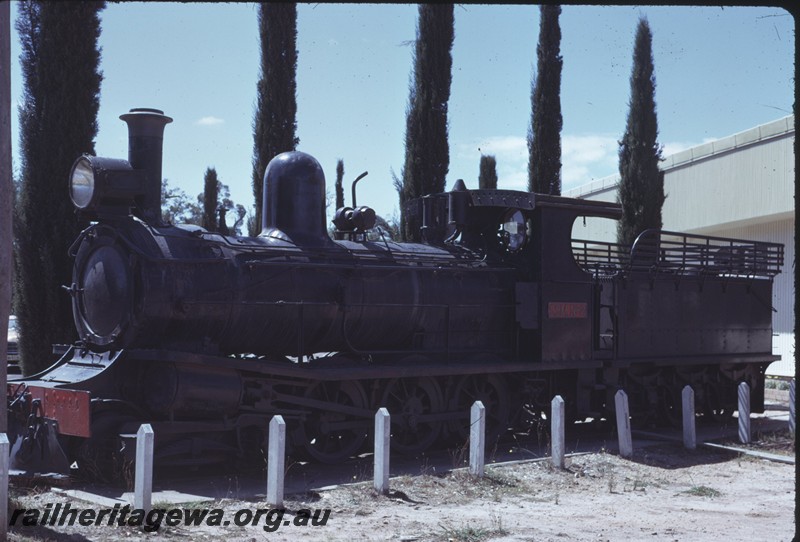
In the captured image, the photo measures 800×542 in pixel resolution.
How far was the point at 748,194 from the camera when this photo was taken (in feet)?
87.6

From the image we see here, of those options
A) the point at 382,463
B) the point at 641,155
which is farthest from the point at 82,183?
the point at 641,155

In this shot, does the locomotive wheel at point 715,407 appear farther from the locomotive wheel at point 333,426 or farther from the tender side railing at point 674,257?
the locomotive wheel at point 333,426

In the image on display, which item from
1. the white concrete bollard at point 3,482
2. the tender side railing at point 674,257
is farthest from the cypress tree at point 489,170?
the white concrete bollard at point 3,482

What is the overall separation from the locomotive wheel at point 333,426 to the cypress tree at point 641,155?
15.3 metres

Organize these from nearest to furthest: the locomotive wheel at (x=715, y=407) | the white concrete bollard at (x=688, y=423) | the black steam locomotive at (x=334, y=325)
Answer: the black steam locomotive at (x=334, y=325) → the white concrete bollard at (x=688, y=423) → the locomotive wheel at (x=715, y=407)

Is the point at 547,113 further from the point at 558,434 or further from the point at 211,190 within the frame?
the point at 558,434

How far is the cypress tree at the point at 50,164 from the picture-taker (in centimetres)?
1423

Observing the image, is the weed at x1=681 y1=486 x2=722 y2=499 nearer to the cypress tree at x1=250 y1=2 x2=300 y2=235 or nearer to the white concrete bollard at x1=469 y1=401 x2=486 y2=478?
the white concrete bollard at x1=469 y1=401 x2=486 y2=478

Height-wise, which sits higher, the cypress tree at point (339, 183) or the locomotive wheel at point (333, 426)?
the cypress tree at point (339, 183)

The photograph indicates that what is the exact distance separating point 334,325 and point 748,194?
19354 millimetres

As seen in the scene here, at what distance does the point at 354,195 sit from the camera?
11.9 m

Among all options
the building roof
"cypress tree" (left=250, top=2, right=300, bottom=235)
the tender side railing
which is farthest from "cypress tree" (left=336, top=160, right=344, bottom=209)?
the tender side railing

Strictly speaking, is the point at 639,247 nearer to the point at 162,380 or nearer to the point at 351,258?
the point at 351,258

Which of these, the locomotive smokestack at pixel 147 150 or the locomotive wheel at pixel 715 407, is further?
the locomotive wheel at pixel 715 407
